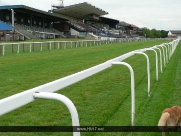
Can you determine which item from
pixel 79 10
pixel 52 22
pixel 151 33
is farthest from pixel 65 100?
pixel 151 33

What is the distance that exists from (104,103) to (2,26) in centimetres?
3618

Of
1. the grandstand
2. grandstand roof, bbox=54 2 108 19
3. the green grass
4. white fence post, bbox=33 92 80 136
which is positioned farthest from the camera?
grandstand roof, bbox=54 2 108 19

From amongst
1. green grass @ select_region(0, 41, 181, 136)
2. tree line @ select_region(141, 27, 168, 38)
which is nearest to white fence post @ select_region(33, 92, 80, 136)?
green grass @ select_region(0, 41, 181, 136)

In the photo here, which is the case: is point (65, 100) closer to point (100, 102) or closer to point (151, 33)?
point (100, 102)

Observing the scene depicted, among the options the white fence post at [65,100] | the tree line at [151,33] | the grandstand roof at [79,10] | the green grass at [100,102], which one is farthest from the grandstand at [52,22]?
the white fence post at [65,100]

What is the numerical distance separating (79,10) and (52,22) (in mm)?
7185

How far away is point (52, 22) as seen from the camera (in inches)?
2304

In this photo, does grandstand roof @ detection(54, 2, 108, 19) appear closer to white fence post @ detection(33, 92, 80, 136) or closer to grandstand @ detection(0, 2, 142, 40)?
grandstand @ detection(0, 2, 142, 40)

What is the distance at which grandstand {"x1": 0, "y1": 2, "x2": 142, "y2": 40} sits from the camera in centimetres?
3853

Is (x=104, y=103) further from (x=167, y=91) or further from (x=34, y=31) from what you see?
(x=34, y=31)

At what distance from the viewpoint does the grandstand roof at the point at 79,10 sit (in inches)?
2288

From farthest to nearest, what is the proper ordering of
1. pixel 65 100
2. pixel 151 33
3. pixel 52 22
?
1. pixel 151 33
2. pixel 52 22
3. pixel 65 100

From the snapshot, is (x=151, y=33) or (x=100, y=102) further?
(x=151, y=33)

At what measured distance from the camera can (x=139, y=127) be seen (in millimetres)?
3312
